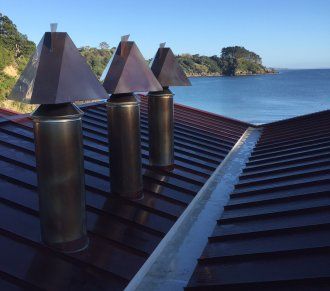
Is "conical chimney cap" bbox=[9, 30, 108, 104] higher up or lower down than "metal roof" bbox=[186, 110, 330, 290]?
higher up

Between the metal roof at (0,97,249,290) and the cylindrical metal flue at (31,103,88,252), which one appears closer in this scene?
the metal roof at (0,97,249,290)

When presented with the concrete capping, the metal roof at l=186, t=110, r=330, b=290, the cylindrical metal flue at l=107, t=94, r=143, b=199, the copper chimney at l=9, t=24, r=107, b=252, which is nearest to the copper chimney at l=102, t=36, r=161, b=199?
the cylindrical metal flue at l=107, t=94, r=143, b=199

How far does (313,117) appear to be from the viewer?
14.7 m

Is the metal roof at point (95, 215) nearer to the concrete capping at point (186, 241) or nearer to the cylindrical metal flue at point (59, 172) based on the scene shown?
the concrete capping at point (186, 241)

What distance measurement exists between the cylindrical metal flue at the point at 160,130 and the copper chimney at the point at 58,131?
3568 millimetres

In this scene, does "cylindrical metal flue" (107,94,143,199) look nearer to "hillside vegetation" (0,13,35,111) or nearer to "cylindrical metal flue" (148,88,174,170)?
"cylindrical metal flue" (148,88,174,170)

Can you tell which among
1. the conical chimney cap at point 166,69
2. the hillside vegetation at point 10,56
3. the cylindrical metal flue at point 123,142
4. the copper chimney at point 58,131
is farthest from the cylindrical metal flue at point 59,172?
the hillside vegetation at point 10,56

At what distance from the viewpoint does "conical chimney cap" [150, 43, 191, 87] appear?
8445 millimetres

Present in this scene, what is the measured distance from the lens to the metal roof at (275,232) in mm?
4488

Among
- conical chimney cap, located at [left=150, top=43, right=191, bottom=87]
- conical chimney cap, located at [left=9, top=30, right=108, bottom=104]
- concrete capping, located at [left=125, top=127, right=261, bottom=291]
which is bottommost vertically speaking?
concrete capping, located at [left=125, top=127, right=261, bottom=291]

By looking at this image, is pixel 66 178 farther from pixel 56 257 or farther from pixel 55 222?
pixel 56 257

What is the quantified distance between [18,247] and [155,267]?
181 centimetres

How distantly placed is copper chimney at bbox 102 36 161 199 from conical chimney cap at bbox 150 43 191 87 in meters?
1.80

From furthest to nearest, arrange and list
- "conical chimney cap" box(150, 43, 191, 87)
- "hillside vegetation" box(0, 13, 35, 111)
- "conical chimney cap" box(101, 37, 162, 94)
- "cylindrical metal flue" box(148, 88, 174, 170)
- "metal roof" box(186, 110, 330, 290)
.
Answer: "hillside vegetation" box(0, 13, 35, 111) → "conical chimney cap" box(150, 43, 191, 87) → "cylindrical metal flue" box(148, 88, 174, 170) → "conical chimney cap" box(101, 37, 162, 94) → "metal roof" box(186, 110, 330, 290)
